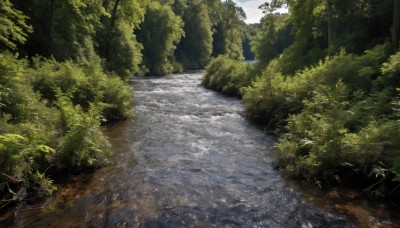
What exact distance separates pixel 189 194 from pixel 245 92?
39.2 ft

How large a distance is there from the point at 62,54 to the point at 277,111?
42.6 feet

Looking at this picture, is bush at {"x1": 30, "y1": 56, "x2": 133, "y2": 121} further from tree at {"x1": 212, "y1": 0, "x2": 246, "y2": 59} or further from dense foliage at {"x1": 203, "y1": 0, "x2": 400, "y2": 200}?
tree at {"x1": 212, "y1": 0, "x2": 246, "y2": 59}

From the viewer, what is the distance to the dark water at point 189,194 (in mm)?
6496

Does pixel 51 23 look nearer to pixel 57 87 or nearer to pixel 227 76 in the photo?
pixel 57 87

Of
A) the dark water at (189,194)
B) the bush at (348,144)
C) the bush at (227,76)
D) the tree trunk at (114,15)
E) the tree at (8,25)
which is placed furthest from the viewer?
the tree trunk at (114,15)

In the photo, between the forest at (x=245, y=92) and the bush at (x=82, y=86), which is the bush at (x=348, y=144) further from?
the bush at (x=82, y=86)

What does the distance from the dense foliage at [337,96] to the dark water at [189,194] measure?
3.06 feet

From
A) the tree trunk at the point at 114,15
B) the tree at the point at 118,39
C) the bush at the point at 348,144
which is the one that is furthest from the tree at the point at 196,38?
the bush at the point at 348,144

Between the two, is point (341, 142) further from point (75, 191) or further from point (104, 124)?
point (104, 124)

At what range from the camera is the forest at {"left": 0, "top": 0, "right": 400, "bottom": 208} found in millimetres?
7824

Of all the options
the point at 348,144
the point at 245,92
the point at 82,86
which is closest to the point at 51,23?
the point at 82,86

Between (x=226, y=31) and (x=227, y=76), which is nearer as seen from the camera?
(x=227, y=76)

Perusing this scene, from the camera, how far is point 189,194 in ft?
25.4

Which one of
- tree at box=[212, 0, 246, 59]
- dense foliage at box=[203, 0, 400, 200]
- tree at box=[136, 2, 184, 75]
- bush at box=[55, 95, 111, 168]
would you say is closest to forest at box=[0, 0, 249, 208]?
bush at box=[55, 95, 111, 168]
